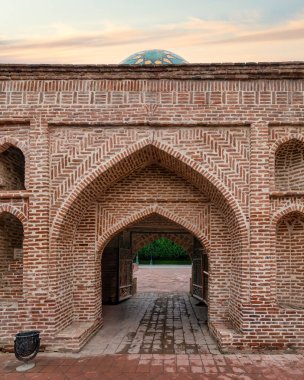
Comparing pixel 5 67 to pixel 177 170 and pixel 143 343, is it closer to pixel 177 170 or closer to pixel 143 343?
pixel 177 170

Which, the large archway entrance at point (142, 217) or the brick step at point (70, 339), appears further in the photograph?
the large archway entrance at point (142, 217)

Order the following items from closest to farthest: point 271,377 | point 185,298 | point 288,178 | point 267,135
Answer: point 271,377 < point 267,135 < point 288,178 < point 185,298

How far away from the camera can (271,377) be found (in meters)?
5.83

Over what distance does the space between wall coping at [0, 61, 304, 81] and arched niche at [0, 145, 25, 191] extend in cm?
152

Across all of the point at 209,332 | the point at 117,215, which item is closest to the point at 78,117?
the point at 117,215

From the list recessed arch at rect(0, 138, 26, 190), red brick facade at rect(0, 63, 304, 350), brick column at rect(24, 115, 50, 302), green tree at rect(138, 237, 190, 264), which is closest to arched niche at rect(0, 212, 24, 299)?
red brick facade at rect(0, 63, 304, 350)

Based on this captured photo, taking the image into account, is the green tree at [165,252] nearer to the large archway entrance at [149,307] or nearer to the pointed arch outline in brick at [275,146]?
the large archway entrance at [149,307]

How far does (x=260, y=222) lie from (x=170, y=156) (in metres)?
2.14

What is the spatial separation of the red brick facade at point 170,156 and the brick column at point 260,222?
0.02 m

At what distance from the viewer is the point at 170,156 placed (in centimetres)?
751

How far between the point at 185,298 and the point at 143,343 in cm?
624

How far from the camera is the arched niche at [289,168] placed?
7652mm

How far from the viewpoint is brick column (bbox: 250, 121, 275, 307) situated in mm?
7109

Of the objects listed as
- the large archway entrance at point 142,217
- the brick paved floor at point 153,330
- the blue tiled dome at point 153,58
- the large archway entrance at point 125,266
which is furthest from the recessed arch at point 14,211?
the blue tiled dome at point 153,58
